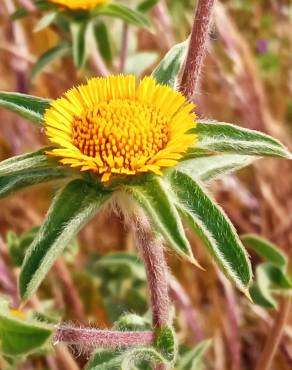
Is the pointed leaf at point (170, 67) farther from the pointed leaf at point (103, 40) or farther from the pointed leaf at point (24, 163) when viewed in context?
the pointed leaf at point (103, 40)

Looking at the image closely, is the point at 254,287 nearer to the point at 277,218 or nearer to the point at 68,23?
the point at 277,218

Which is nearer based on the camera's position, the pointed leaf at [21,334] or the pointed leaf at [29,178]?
the pointed leaf at [21,334]

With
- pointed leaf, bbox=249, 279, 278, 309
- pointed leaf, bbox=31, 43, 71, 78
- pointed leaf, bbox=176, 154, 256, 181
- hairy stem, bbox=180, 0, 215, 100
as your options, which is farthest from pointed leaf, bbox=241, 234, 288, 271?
pointed leaf, bbox=31, 43, 71, 78

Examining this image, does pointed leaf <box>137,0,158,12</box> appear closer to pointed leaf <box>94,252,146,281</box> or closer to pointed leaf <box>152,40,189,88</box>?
pointed leaf <box>94,252,146,281</box>

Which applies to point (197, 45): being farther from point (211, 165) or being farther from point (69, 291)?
point (69, 291)

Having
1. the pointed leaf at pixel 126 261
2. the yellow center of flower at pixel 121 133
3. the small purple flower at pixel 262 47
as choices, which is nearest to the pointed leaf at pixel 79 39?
the pointed leaf at pixel 126 261

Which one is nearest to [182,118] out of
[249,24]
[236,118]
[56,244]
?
[56,244]
